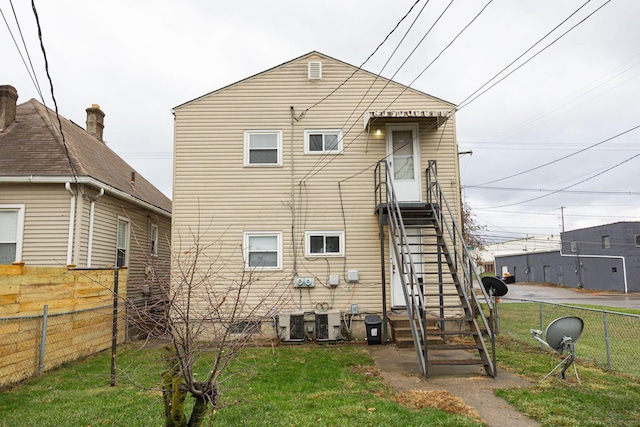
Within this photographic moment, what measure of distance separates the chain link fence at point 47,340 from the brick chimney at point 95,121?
977cm

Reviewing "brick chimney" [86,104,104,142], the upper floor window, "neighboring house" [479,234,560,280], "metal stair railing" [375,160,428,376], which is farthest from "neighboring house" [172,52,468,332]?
"neighboring house" [479,234,560,280]

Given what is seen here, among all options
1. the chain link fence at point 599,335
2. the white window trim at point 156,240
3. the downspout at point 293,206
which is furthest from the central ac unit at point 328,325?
the white window trim at point 156,240

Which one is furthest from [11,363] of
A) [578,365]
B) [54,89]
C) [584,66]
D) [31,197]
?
[584,66]

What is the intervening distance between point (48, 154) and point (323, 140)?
7114 millimetres

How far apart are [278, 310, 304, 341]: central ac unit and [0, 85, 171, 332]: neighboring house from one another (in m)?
3.06

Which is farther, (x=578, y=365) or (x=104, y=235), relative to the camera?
(x=104, y=235)

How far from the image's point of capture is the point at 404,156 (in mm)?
11406

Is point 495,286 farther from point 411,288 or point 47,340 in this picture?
point 47,340

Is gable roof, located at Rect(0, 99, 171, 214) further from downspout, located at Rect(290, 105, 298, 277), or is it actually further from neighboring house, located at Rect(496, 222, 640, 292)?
neighboring house, located at Rect(496, 222, 640, 292)

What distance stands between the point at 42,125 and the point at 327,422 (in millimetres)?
12025

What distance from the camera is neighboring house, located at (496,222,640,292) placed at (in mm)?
31984

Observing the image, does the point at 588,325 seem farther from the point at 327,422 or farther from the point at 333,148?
the point at 327,422

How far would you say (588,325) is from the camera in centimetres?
1370

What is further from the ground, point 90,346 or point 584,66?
point 584,66
